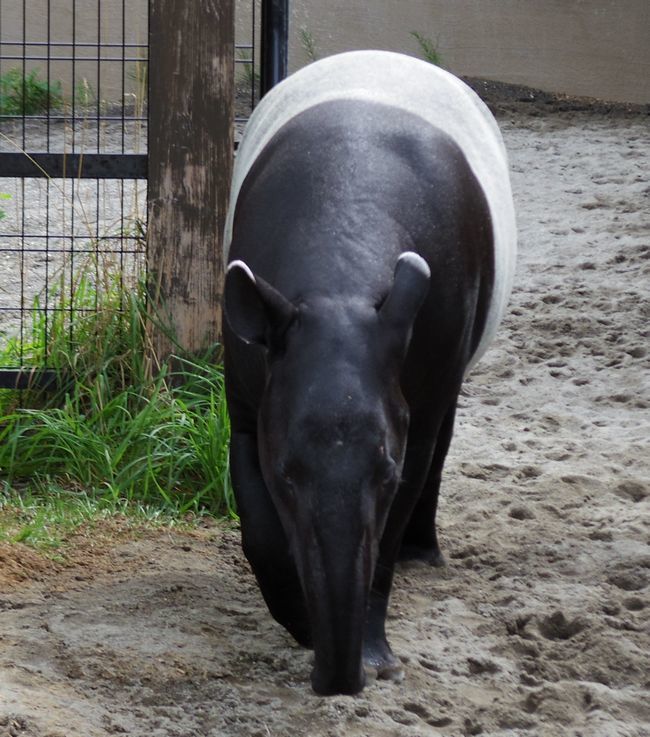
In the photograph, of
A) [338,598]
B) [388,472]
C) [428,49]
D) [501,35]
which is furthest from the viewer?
[501,35]

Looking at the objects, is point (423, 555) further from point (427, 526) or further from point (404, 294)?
point (404, 294)

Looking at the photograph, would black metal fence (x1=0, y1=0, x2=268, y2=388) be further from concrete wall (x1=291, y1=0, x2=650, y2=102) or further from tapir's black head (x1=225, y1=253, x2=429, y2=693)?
tapir's black head (x1=225, y1=253, x2=429, y2=693)

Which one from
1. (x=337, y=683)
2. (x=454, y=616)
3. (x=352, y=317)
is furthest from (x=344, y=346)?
(x=454, y=616)

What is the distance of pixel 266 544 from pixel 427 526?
1038 mm

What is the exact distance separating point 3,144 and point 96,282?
6092 mm

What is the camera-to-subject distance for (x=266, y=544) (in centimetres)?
326

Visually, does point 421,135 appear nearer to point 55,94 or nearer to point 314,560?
point 314,560

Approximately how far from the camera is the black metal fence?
16.6ft

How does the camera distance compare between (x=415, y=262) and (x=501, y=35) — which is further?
(x=501, y=35)

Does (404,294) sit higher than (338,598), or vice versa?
(404,294)

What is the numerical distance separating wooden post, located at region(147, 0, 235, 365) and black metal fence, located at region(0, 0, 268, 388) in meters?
0.12

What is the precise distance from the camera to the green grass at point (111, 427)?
4.55 metres

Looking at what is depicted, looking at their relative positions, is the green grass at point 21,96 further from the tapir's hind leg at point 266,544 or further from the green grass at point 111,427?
the tapir's hind leg at point 266,544

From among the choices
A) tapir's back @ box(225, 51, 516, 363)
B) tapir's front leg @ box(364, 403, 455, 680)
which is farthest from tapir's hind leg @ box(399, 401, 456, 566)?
tapir's front leg @ box(364, 403, 455, 680)
